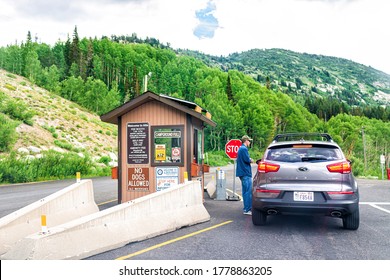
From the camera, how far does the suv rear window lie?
274 inches

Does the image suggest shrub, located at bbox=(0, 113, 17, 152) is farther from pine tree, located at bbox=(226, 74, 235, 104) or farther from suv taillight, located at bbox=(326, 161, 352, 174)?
pine tree, located at bbox=(226, 74, 235, 104)

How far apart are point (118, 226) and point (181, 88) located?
323ft

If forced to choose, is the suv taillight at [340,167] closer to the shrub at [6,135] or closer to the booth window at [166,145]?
the booth window at [166,145]

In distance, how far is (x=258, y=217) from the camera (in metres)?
7.57

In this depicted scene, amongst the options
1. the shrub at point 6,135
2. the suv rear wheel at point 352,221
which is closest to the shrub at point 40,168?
the shrub at point 6,135

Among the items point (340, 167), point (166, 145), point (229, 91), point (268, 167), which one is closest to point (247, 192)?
point (268, 167)

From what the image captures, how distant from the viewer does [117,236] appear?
19.2 ft

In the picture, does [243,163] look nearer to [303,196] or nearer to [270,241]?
[303,196]

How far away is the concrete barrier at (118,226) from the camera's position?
4742 millimetres

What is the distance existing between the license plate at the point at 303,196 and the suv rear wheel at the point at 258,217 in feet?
3.18

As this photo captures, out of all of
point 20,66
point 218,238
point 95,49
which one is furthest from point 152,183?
point 95,49

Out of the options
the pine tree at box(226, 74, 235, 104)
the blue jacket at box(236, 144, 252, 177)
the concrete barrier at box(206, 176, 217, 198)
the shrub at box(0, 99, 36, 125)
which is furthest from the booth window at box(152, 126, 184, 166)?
the pine tree at box(226, 74, 235, 104)

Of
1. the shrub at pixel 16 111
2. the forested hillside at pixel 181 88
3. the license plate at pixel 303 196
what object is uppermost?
the forested hillside at pixel 181 88

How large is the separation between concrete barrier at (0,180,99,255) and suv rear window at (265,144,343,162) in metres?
4.28
